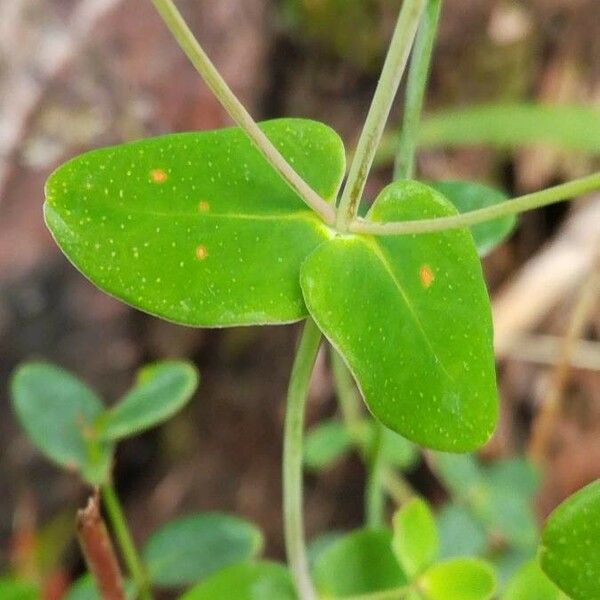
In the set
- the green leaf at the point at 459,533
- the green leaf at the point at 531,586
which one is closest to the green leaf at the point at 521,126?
the green leaf at the point at 459,533

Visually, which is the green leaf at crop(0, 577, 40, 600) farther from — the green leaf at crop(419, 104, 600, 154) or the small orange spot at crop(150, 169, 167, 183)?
the green leaf at crop(419, 104, 600, 154)

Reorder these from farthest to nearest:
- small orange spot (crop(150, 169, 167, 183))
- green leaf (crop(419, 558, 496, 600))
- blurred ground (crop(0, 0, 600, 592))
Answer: blurred ground (crop(0, 0, 600, 592)) → green leaf (crop(419, 558, 496, 600)) → small orange spot (crop(150, 169, 167, 183))

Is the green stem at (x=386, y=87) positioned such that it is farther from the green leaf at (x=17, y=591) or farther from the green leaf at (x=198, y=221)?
the green leaf at (x=17, y=591)

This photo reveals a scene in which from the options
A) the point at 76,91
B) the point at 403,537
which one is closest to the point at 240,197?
the point at 403,537

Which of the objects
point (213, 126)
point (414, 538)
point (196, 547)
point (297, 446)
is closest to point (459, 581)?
point (414, 538)

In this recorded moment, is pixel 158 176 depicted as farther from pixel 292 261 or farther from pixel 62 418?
pixel 62 418

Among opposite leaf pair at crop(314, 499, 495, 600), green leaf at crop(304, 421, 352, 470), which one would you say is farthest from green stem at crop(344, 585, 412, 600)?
green leaf at crop(304, 421, 352, 470)
